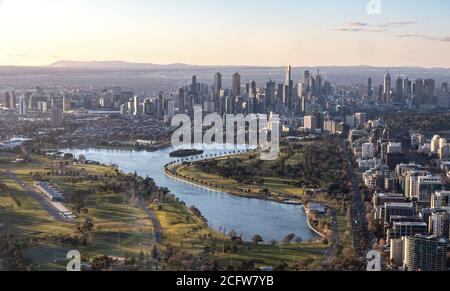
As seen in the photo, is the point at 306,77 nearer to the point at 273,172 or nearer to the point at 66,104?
the point at 273,172

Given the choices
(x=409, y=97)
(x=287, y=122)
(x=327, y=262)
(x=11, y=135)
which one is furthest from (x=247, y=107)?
(x=327, y=262)

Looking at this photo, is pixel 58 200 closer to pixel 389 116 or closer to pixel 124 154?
pixel 124 154

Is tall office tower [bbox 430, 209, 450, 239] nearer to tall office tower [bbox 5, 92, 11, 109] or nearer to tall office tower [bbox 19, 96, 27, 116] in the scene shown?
tall office tower [bbox 5, 92, 11, 109]

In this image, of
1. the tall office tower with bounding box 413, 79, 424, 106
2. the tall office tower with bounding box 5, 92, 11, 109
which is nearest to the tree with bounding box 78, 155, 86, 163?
the tall office tower with bounding box 5, 92, 11, 109

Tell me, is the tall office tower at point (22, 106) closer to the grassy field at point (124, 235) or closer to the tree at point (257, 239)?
the grassy field at point (124, 235)

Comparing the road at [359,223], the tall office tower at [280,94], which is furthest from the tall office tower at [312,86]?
the road at [359,223]

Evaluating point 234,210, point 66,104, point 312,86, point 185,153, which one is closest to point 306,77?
point 312,86
